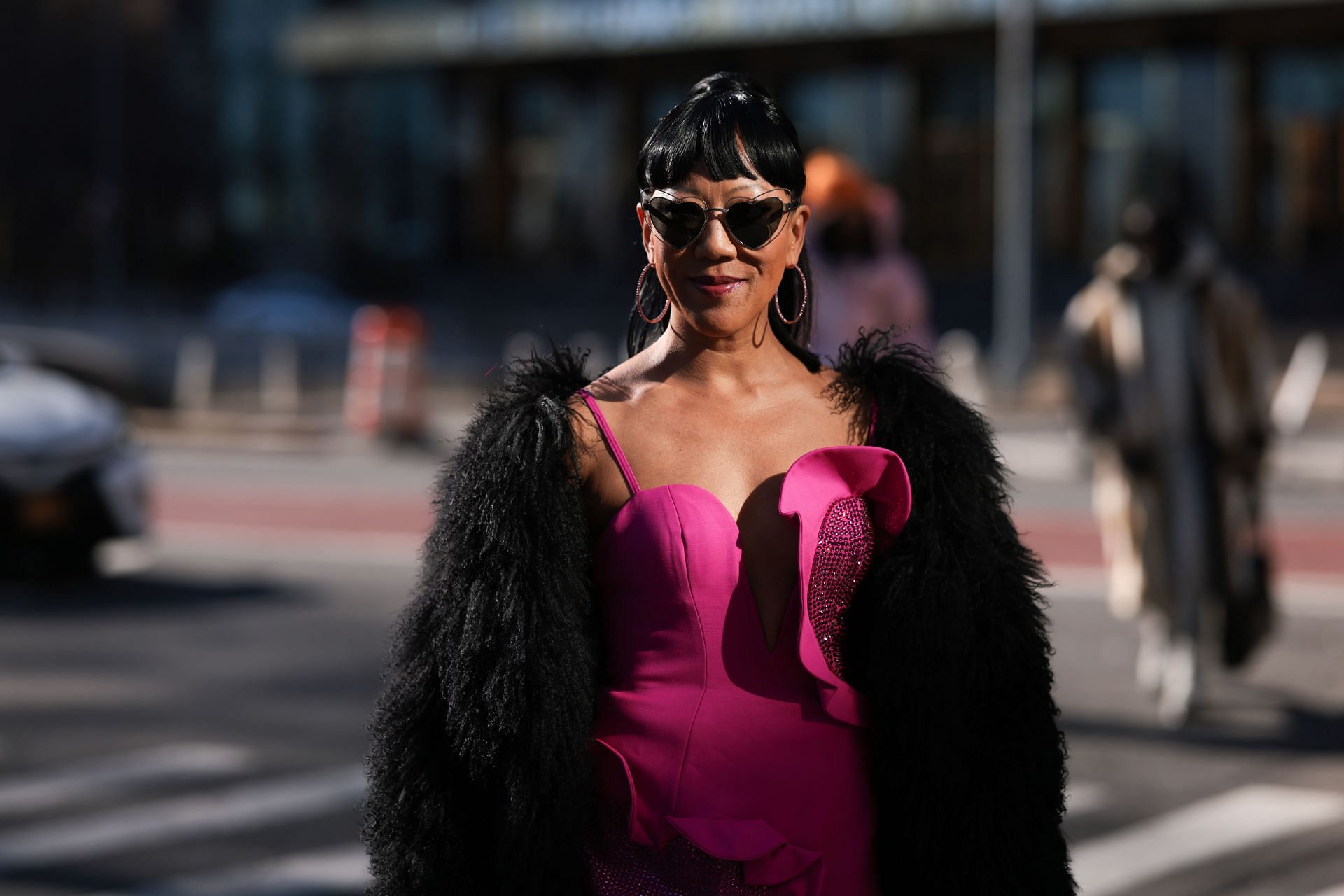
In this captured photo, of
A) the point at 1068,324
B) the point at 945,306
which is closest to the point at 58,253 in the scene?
the point at 945,306

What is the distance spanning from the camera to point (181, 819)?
22.1ft

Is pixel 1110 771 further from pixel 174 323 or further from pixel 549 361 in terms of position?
pixel 174 323

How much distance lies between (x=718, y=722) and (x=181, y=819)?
4559 millimetres

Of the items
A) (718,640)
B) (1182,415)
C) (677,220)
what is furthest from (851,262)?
(718,640)

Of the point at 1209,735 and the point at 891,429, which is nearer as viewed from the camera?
the point at 891,429

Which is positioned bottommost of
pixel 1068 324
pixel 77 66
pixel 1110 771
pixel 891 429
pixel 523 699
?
pixel 1110 771

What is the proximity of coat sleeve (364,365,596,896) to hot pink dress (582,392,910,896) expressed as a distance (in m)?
0.05

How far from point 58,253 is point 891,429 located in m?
59.5

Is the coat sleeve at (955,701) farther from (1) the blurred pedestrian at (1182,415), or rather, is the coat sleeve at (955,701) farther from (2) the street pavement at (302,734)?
(1) the blurred pedestrian at (1182,415)

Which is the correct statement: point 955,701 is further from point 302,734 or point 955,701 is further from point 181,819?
point 302,734

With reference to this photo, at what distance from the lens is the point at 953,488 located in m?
2.68

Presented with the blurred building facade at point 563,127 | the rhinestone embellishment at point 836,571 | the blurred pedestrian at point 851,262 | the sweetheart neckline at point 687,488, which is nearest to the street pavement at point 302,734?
the rhinestone embellishment at point 836,571

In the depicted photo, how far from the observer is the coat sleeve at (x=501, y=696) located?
2.56 metres

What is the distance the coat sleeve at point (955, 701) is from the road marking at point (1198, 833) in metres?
3.34
